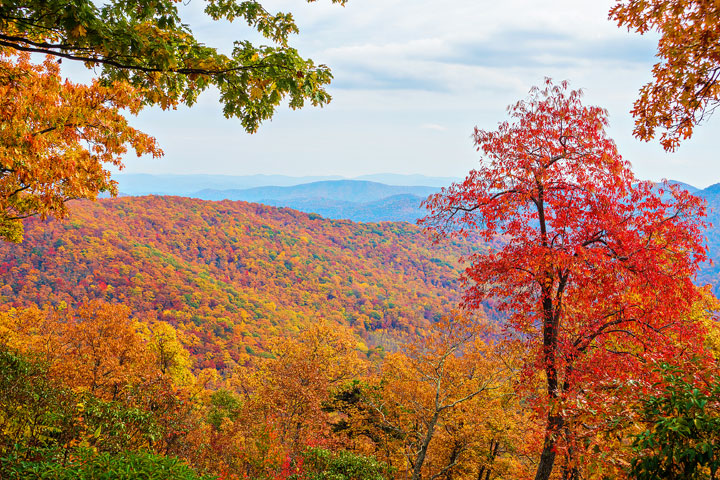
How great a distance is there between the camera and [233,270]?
355 feet

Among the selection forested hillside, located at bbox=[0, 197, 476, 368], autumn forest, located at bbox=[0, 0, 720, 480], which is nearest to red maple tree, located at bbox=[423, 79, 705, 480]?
autumn forest, located at bbox=[0, 0, 720, 480]

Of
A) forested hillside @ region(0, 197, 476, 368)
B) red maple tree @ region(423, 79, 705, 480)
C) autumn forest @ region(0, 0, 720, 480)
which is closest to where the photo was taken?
autumn forest @ region(0, 0, 720, 480)

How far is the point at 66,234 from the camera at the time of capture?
3177 inches

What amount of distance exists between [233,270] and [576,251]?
11003 centimetres

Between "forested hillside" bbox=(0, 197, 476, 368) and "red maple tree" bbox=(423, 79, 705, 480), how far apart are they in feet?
88.2

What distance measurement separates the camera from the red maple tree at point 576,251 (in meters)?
6.02

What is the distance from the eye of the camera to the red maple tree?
6.02m

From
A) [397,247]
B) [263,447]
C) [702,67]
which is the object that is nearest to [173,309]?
[263,447]

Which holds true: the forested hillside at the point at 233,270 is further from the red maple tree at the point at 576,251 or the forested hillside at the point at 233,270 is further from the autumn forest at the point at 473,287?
the red maple tree at the point at 576,251

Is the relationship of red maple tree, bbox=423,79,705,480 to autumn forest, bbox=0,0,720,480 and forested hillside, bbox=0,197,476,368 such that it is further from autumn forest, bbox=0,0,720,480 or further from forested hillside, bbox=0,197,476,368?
forested hillside, bbox=0,197,476,368

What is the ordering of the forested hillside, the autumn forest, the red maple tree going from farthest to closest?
the forested hillside, the red maple tree, the autumn forest

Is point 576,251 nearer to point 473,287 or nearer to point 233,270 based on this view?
point 473,287

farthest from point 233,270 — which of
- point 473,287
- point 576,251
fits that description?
point 576,251

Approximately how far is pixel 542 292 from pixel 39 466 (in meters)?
7.62
